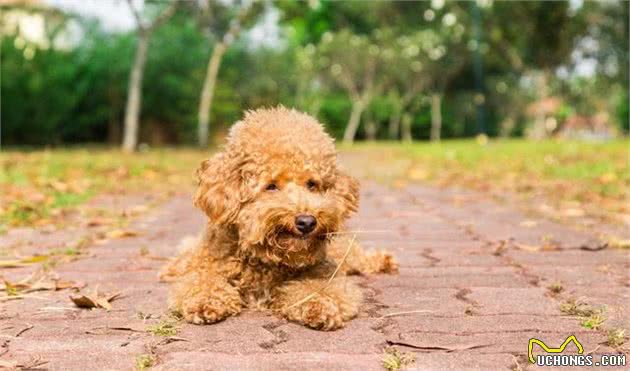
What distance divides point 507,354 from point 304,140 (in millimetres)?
1410

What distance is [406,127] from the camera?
1641 inches

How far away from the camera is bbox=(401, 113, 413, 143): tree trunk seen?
4138cm

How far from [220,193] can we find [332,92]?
128 feet

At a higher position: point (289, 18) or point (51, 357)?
point (289, 18)

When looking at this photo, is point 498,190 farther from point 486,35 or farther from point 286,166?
point 486,35

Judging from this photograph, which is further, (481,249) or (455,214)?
(455,214)

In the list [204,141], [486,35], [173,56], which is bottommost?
[204,141]

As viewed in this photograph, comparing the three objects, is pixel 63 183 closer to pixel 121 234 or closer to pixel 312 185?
pixel 121 234

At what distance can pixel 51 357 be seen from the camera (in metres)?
2.82

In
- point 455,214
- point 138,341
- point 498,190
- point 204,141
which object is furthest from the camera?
point 204,141

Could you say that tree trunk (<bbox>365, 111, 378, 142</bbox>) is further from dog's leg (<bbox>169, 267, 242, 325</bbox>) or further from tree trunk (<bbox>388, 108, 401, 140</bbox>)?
dog's leg (<bbox>169, 267, 242, 325</bbox>)

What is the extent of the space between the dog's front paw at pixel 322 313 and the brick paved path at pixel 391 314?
0.14 ft

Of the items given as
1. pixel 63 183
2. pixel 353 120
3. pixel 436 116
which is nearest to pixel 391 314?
pixel 63 183

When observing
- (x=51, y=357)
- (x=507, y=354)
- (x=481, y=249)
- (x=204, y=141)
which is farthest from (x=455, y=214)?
(x=204, y=141)
